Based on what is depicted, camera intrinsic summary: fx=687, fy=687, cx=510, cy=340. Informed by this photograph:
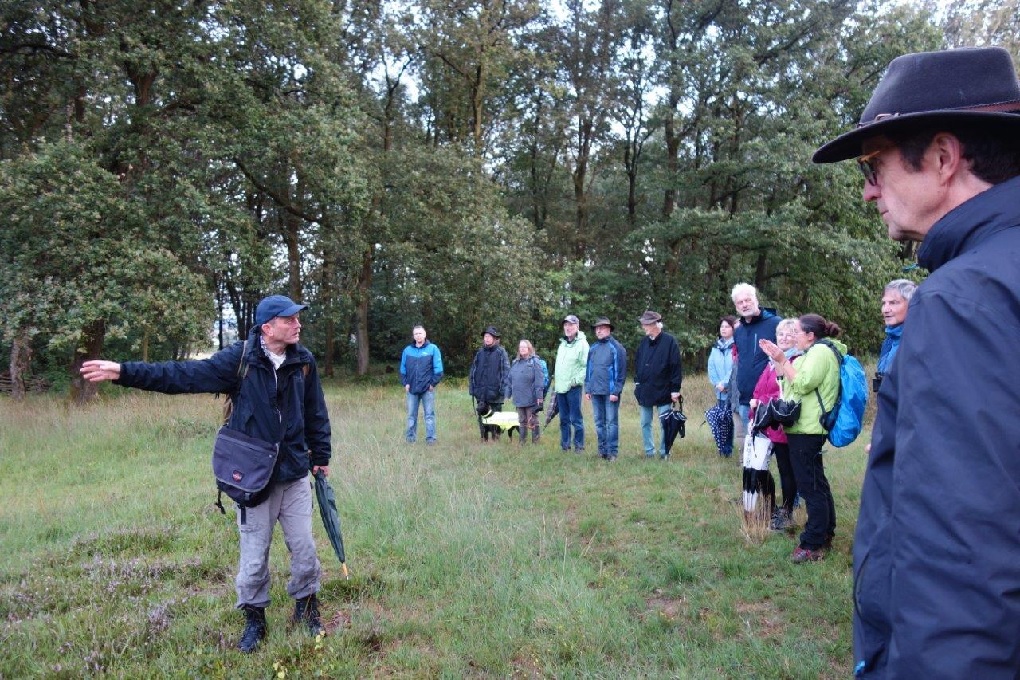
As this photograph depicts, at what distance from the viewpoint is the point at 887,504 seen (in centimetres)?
118

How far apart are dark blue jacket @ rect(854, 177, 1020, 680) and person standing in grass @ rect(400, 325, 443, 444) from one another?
386 inches

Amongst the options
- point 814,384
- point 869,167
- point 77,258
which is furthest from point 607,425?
point 77,258

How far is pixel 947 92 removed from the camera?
123 centimetres

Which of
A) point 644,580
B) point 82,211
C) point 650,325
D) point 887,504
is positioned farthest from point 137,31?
point 887,504

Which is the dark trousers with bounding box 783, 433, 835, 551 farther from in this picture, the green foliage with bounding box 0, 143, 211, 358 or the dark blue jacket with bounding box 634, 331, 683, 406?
the green foliage with bounding box 0, 143, 211, 358

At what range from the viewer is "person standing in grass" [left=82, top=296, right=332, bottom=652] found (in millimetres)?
3941

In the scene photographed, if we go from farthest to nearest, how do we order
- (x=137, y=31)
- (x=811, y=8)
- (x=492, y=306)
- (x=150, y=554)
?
(x=811, y=8) → (x=492, y=306) → (x=137, y=31) → (x=150, y=554)

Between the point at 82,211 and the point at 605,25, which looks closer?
the point at 82,211

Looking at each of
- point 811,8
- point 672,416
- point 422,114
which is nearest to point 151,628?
point 672,416

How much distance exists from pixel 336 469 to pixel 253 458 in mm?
4161

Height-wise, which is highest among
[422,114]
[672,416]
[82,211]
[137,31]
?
[422,114]

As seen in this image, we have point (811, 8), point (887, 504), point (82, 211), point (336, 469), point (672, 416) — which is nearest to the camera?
point (887, 504)

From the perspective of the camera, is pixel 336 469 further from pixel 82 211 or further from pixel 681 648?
pixel 82 211

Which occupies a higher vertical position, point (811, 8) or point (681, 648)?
point (811, 8)
